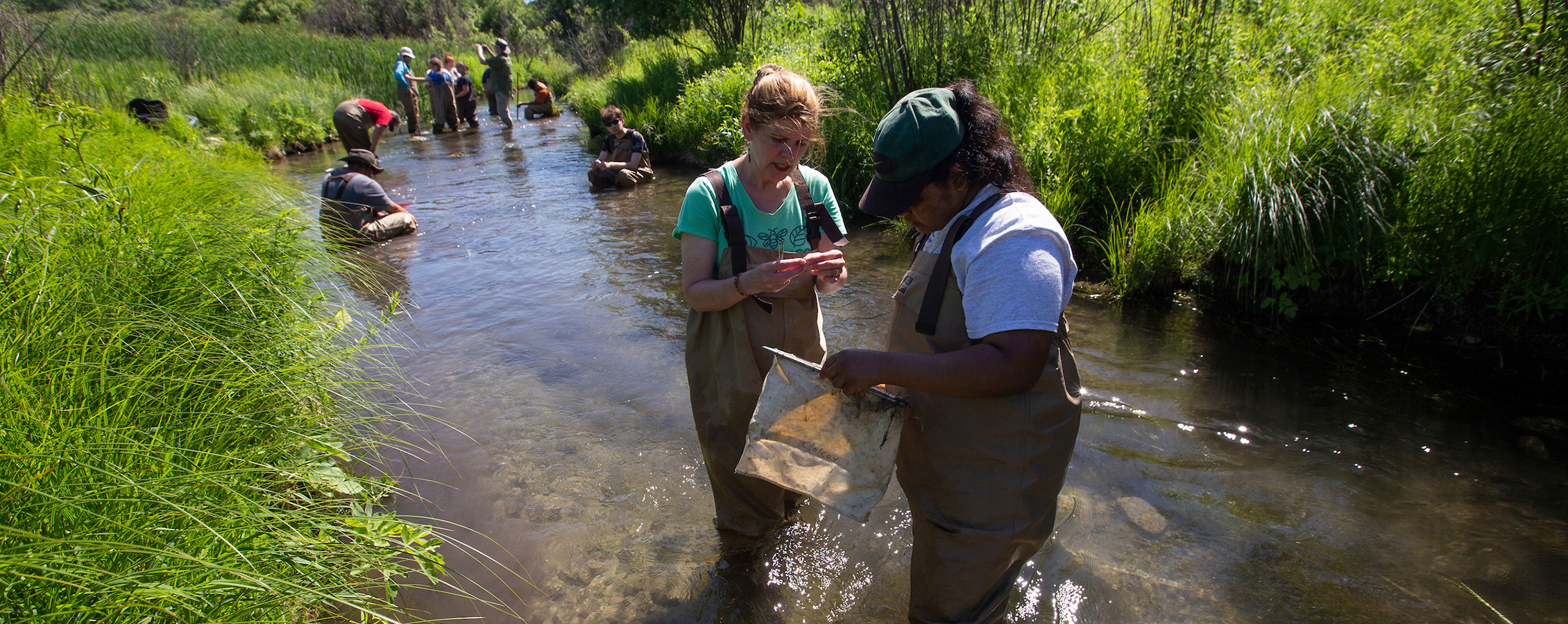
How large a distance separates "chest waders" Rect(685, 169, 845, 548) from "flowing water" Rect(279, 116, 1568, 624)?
781mm

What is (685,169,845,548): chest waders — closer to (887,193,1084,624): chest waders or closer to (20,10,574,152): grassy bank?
(887,193,1084,624): chest waders

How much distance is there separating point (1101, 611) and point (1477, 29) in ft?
16.7

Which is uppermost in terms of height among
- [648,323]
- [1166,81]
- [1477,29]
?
[1477,29]

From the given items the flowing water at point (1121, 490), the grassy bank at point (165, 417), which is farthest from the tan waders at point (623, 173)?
the grassy bank at point (165, 417)

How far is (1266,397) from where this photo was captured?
4039 millimetres

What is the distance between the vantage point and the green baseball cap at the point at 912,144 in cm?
158

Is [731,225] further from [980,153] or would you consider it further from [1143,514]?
[1143,514]

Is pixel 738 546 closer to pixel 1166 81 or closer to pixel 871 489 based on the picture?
pixel 871 489

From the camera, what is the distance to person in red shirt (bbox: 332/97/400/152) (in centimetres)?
773

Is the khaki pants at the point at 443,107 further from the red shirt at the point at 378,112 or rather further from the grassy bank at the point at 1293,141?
the grassy bank at the point at 1293,141

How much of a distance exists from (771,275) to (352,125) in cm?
763

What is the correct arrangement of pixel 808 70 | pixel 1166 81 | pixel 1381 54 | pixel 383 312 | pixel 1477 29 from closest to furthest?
1. pixel 383 312
2. pixel 1477 29
3. pixel 1381 54
4. pixel 1166 81
5. pixel 808 70

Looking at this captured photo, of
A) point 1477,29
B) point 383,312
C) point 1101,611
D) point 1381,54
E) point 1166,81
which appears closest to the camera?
point 1101,611

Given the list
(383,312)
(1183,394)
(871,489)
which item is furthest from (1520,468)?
(383,312)
